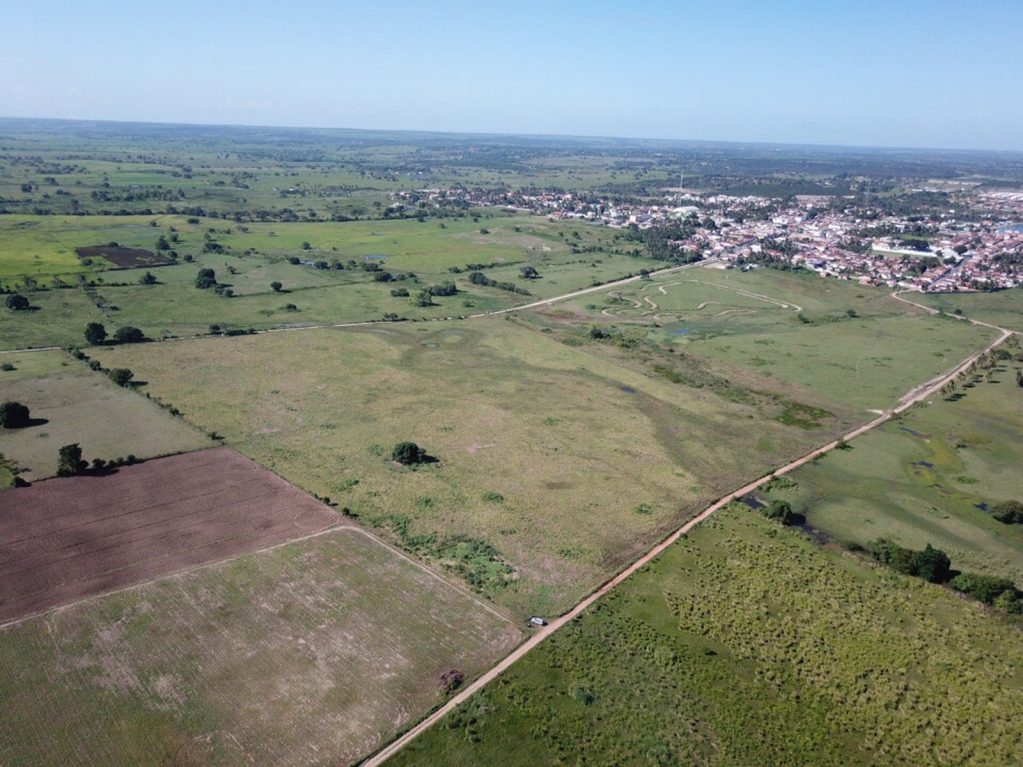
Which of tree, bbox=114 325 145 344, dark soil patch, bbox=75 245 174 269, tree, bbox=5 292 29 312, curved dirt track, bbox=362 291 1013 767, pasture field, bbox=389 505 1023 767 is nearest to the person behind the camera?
pasture field, bbox=389 505 1023 767

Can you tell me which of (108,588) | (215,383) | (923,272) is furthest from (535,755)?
(923,272)

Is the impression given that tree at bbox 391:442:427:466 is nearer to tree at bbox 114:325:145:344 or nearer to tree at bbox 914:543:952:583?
tree at bbox 914:543:952:583

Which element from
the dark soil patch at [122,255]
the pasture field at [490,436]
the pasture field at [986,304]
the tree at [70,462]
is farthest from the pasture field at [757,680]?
the dark soil patch at [122,255]

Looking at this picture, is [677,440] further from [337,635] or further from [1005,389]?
[1005,389]

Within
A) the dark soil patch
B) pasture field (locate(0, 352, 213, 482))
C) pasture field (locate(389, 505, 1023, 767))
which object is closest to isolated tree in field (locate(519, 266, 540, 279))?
the dark soil patch

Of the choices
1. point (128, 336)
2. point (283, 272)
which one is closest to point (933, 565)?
point (128, 336)
